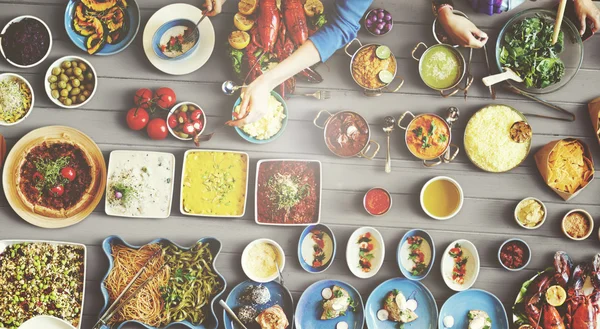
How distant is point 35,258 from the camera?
3.39 metres

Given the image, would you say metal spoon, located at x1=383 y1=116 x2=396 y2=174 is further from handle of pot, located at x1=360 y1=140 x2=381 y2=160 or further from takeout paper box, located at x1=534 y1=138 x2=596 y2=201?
takeout paper box, located at x1=534 y1=138 x2=596 y2=201

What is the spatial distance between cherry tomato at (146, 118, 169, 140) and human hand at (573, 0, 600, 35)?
312 cm

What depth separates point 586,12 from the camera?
11.1ft

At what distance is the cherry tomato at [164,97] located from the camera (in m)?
3.36

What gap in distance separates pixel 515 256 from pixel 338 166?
4.82 ft

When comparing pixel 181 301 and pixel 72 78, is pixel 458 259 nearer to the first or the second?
pixel 181 301

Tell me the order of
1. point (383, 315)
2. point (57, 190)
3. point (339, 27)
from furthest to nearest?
point (383, 315) < point (57, 190) < point (339, 27)

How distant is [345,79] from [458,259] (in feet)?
5.22

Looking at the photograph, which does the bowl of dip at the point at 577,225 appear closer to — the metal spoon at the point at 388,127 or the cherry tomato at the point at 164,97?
the metal spoon at the point at 388,127

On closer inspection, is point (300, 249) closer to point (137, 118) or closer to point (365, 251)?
point (365, 251)

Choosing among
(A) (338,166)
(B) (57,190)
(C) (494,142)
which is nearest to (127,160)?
(B) (57,190)

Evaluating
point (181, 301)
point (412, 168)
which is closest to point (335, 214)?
point (412, 168)

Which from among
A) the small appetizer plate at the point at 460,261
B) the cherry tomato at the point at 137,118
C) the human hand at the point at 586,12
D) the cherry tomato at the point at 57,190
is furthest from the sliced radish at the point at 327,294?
the human hand at the point at 586,12

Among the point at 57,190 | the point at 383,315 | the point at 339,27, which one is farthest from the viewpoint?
the point at 383,315
